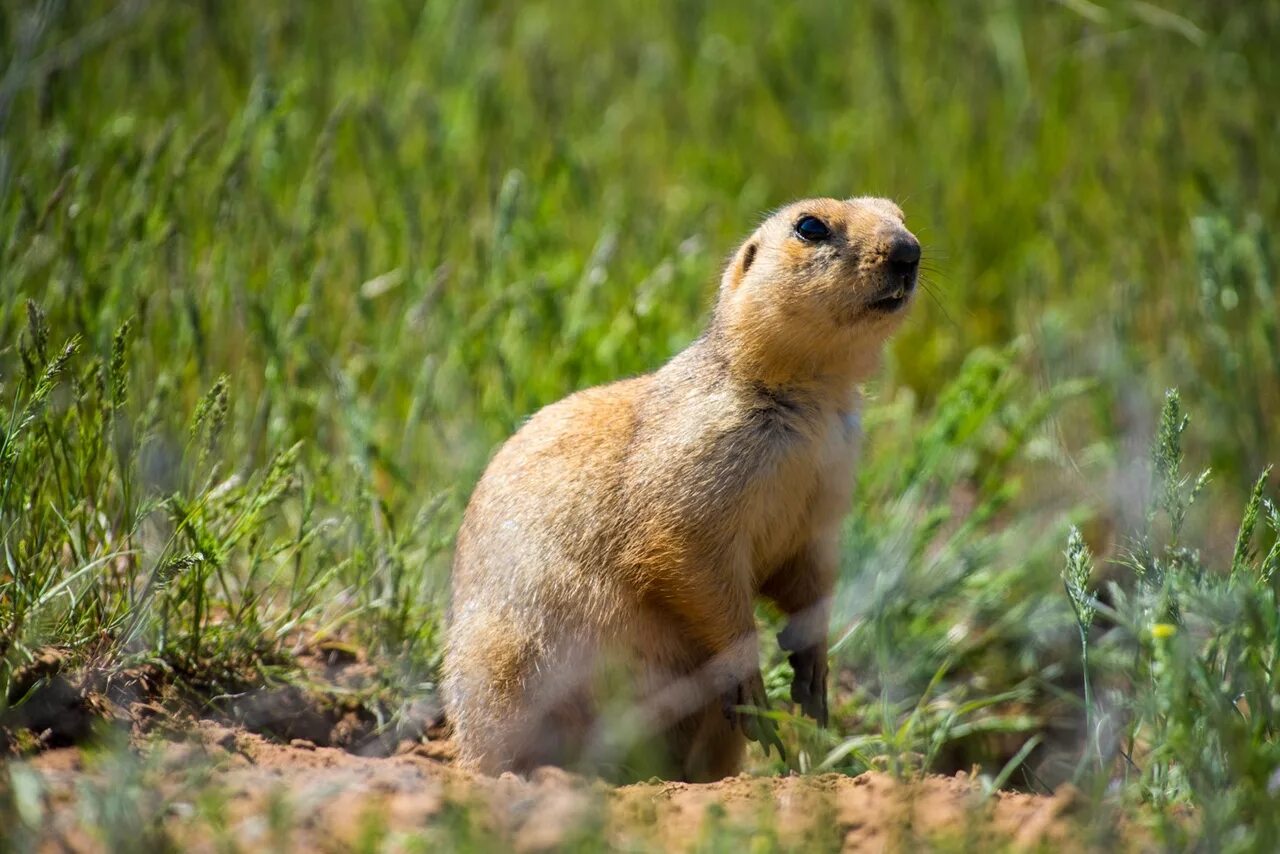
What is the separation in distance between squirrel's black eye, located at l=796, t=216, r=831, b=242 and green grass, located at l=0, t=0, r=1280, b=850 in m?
1.09

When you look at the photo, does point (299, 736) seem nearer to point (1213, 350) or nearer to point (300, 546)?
point (300, 546)

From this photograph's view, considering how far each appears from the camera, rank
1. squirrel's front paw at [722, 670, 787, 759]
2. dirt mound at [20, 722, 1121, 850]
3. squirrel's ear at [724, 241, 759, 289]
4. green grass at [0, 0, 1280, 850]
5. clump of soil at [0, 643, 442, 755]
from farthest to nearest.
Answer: squirrel's ear at [724, 241, 759, 289]
squirrel's front paw at [722, 670, 787, 759]
green grass at [0, 0, 1280, 850]
clump of soil at [0, 643, 442, 755]
dirt mound at [20, 722, 1121, 850]

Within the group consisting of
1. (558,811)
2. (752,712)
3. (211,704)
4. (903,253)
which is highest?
(903,253)

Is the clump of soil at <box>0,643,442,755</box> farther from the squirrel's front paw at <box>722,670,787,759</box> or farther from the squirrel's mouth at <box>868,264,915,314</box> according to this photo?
the squirrel's mouth at <box>868,264,915,314</box>

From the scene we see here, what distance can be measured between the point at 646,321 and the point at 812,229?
132 centimetres

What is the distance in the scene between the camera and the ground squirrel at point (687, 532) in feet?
11.7

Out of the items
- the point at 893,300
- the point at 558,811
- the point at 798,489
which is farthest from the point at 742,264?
the point at 558,811

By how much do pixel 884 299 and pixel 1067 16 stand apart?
13.3ft

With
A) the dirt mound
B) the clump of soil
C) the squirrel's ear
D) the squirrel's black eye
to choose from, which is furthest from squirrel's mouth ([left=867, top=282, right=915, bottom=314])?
the clump of soil

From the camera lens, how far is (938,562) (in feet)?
14.7

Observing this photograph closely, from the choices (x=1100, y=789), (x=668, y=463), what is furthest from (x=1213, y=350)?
(x=1100, y=789)

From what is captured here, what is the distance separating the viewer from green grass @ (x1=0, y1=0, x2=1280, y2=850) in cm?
340

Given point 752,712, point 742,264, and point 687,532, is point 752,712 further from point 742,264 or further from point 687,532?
point 742,264

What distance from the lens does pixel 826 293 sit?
12.0 feet
